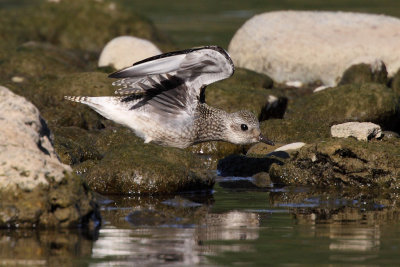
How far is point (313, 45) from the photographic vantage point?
21.1 m

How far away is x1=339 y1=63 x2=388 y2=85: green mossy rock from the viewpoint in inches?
768

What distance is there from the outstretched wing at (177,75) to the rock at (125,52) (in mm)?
6789

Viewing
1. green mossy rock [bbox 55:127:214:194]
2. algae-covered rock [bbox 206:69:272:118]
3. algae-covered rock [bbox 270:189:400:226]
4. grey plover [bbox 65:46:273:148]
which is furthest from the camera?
algae-covered rock [bbox 206:69:272:118]

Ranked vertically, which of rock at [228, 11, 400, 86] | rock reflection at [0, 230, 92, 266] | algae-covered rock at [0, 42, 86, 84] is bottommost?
rock reflection at [0, 230, 92, 266]

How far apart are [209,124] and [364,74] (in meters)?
7.38

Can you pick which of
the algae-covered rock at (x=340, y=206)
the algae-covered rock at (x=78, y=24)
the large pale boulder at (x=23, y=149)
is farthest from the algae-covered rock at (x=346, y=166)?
the algae-covered rock at (x=78, y=24)

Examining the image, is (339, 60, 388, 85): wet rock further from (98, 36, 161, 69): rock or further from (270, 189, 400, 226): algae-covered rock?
(270, 189, 400, 226): algae-covered rock

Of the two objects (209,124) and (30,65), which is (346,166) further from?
(30,65)

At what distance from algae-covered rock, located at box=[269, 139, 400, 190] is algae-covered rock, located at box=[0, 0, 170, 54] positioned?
1401 centimetres

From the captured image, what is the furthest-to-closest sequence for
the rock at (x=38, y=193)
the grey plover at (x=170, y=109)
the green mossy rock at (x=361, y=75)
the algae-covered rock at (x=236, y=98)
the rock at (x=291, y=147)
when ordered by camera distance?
the green mossy rock at (x=361, y=75), the algae-covered rock at (x=236, y=98), the rock at (x=291, y=147), the grey plover at (x=170, y=109), the rock at (x=38, y=193)

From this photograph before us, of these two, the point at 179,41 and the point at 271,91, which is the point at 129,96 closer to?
the point at 271,91

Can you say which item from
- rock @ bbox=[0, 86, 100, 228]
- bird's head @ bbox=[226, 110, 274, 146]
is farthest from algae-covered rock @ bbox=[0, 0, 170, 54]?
rock @ bbox=[0, 86, 100, 228]

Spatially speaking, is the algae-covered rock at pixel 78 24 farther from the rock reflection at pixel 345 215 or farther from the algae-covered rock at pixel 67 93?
the rock reflection at pixel 345 215

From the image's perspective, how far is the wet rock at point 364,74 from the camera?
1952 centimetres
